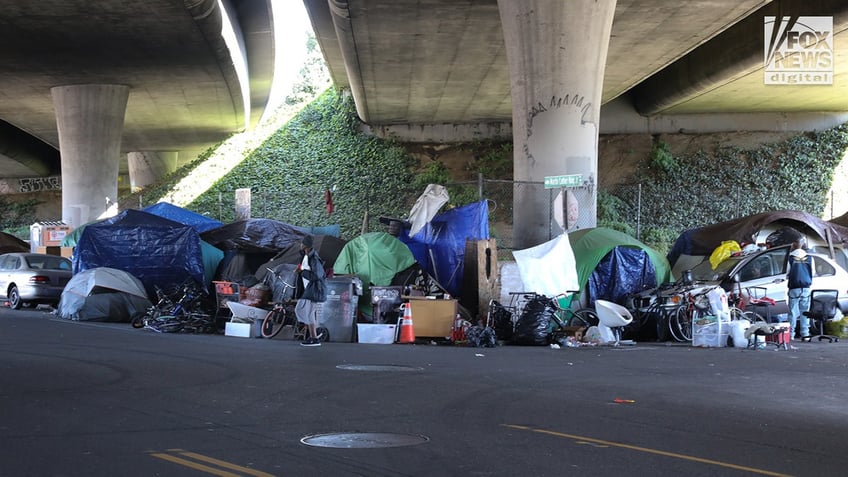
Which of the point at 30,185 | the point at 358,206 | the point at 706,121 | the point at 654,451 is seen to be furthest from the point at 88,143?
the point at 654,451

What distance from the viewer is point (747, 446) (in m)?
7.34

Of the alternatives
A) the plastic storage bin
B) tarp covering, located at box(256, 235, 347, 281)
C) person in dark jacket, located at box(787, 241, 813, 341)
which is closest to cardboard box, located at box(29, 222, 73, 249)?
tarp covering, located at box(256, 235, 347, 281)

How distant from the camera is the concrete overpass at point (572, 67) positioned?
68.8 ft

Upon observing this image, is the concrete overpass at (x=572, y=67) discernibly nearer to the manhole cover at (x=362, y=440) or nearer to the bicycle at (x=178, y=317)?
the bicycle at (x=178, y=317)

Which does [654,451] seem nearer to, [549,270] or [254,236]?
[549,270]

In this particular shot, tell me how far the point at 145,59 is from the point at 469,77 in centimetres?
1247

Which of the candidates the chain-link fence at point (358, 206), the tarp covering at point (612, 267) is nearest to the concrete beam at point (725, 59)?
the chain-link fence at point (358, 206)

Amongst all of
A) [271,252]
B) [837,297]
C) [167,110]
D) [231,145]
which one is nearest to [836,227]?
[837,297]

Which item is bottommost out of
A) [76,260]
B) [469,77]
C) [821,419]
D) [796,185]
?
[821,419]

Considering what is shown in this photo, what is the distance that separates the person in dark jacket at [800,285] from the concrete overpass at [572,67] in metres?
4.88

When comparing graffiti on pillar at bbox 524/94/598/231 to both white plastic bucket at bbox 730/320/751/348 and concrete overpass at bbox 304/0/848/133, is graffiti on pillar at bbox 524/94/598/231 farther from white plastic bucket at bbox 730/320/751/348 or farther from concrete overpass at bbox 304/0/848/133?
concrete overpass at bbox 304/0/848/133

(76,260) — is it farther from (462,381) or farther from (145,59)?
(462,381)

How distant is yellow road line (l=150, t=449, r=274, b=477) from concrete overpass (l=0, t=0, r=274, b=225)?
22.7 meters

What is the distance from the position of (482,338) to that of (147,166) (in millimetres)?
55503
